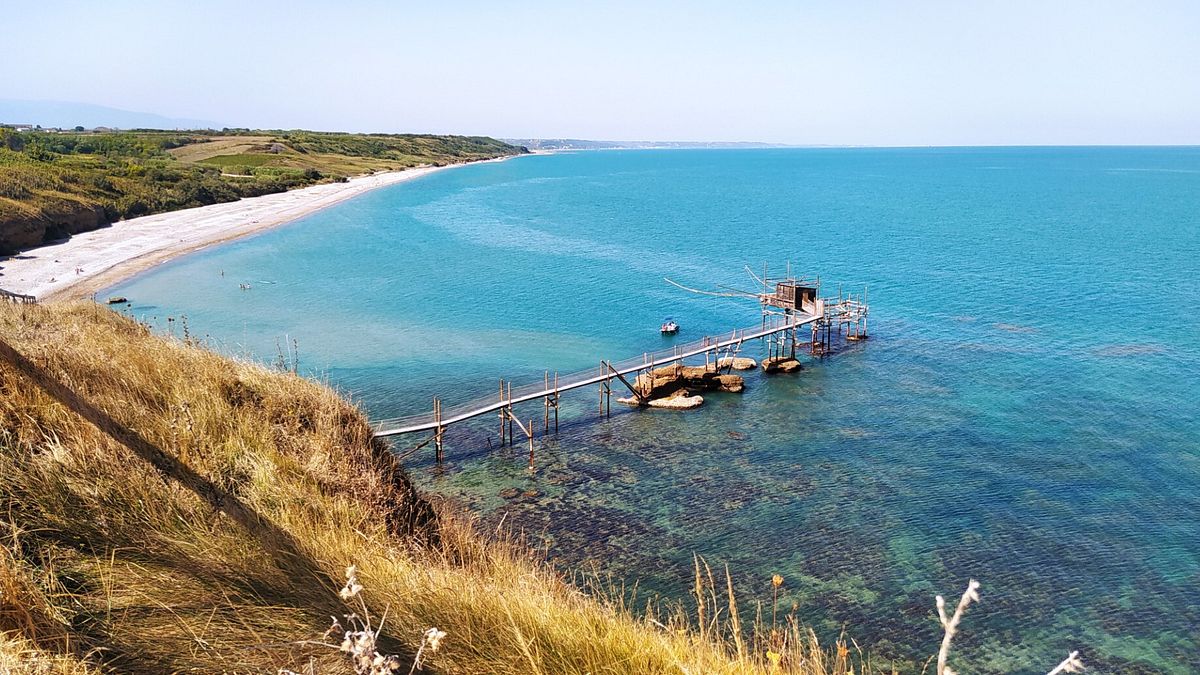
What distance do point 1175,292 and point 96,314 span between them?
205 feet

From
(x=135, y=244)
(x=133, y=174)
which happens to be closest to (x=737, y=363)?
(x=135, y=244)

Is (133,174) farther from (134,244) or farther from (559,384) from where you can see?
(559,384)

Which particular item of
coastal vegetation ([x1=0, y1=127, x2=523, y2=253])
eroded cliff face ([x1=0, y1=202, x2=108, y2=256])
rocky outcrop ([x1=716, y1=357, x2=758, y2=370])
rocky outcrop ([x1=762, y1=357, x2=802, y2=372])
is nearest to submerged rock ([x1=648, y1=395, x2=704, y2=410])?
rocky outcrop ([x1=716, y1=357, x2=758, y2=370])

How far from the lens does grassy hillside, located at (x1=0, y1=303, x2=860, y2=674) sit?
5117 millimetres

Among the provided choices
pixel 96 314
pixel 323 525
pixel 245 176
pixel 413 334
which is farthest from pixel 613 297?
Answer: pixel 245 176

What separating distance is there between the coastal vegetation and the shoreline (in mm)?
1597

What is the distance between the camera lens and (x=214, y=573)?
19.9ft

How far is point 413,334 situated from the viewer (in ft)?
136

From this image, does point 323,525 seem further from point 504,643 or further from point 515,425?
point 515,425

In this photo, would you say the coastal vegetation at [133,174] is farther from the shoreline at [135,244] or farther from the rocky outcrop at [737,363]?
the rocky outcrop at [737,363]

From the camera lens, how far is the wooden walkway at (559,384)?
26.6 m

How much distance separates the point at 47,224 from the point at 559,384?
49.5m

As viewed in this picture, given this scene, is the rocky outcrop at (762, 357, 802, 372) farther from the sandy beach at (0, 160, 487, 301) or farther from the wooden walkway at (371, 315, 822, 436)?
the sandy beach at (0, 160, 487, 301)

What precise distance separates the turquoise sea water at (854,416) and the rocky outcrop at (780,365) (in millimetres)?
841
